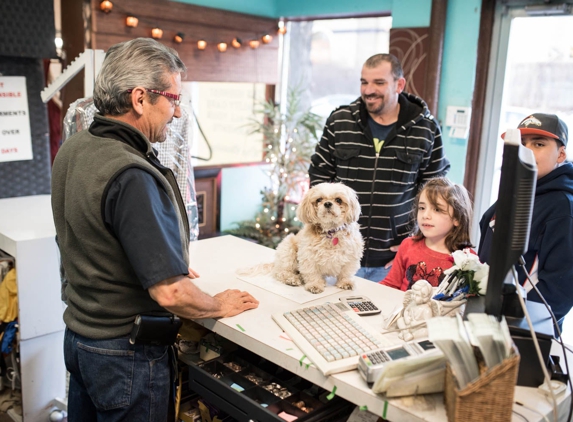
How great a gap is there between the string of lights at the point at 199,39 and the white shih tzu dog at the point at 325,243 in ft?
8.70

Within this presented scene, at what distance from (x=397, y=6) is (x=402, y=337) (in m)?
3.16

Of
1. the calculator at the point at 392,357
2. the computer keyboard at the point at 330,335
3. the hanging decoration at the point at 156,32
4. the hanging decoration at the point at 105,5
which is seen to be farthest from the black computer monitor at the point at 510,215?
the hanging decoration at the point at 156,32

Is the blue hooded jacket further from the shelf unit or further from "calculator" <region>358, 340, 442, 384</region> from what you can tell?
the shelf unit

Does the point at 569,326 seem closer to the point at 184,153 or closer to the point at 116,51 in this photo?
the point at 184,153

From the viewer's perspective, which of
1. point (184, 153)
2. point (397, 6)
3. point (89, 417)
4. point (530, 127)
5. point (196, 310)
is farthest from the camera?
point (397, 6)

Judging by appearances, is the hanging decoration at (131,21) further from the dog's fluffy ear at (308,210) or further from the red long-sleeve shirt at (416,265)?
the red long-sleeve shirt at (416,265)

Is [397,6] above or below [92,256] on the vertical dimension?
above

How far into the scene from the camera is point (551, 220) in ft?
6.40

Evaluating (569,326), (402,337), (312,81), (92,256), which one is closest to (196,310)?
(92,256)

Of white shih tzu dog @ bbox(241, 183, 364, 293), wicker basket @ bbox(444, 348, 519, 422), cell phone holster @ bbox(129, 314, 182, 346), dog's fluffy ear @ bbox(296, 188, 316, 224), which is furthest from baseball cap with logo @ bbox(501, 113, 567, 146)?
cell phone holster @ bbox(129, 314, 182, 346)

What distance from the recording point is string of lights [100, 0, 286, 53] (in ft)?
13.0

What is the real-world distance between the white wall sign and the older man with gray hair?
77.0 inches

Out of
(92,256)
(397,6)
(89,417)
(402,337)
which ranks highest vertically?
(397,6)

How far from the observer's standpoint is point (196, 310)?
1681 mm
